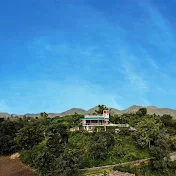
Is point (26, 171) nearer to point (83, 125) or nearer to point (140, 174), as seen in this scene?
point (83, 125)

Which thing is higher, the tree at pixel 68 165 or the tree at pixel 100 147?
the tree at pixel 100 147

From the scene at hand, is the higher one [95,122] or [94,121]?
[94,121]

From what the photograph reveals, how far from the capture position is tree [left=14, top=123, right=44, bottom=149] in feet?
104

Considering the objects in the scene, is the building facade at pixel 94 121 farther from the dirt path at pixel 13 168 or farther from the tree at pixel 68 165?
the tree at pixel 68 165

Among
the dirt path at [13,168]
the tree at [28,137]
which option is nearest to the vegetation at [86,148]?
the tree at [28,137]

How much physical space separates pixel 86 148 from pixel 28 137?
9.15 meters

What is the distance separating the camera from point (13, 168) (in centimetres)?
2866

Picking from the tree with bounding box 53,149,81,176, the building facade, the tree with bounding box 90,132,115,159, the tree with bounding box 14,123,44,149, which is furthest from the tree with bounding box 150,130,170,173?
the tree with bounding box 14,123,44,149

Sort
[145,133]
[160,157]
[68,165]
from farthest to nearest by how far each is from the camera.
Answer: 1. [145,133]
2. [160,157]
3. [68,165]

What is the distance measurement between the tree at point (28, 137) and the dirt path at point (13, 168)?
7.45ft

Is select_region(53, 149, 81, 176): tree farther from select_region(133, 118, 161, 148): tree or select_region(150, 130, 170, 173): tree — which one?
select_region(133, 118, 161, 148): tree

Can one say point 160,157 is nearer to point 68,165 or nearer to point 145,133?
point 145,133

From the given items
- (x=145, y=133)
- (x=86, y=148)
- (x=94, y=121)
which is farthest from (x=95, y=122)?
(x=145, y=133)

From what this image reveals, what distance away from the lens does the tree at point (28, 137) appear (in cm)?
3167
